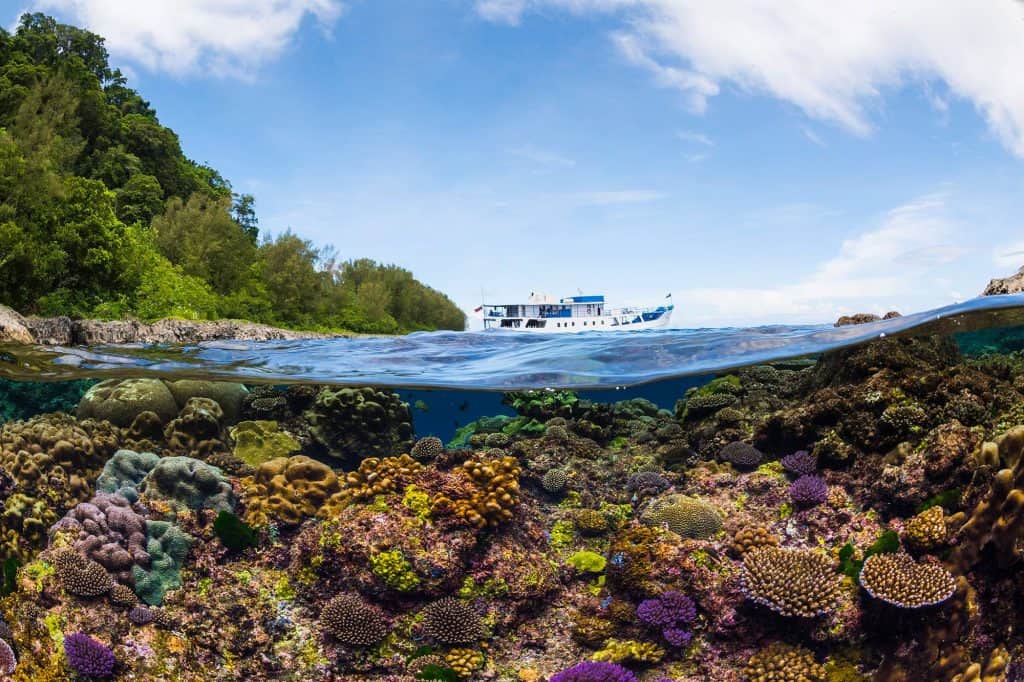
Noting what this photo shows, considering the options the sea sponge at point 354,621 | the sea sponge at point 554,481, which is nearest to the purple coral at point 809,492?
the sea sponge at point 554,481

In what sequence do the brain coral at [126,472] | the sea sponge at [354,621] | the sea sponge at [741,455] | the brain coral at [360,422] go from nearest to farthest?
the sea sponge at [354,621], the sea sponge at [741,455], the brain coral at [126,472], the brain coral at [360,422]

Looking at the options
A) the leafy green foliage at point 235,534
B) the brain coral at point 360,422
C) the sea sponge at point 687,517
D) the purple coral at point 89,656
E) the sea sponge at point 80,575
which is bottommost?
the purple coral at point 89,656

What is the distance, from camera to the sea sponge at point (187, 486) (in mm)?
8820

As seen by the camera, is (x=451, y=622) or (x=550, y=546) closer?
(x=451, y=622)

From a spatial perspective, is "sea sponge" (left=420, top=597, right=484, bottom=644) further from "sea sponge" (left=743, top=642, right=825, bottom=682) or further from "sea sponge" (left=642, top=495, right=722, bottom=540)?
"sea sponge" (left=743, top=642, right=825, bottom=682)

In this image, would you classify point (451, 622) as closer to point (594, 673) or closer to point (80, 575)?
point (594, 673)

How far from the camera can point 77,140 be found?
46688mm

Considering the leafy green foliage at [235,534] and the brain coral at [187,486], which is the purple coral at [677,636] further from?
the brain coral at [187,486]

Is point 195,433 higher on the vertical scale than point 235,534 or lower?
higher

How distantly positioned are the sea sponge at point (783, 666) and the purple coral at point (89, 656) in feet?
22.5

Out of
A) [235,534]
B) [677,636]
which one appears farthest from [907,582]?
[235,534]

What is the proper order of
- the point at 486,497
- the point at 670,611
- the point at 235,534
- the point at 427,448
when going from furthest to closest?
the point at 427,448 < the point at 235,534 < the point at 486,497 < the point at 670,611

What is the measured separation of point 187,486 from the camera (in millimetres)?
8867

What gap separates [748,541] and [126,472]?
792 centimetres
